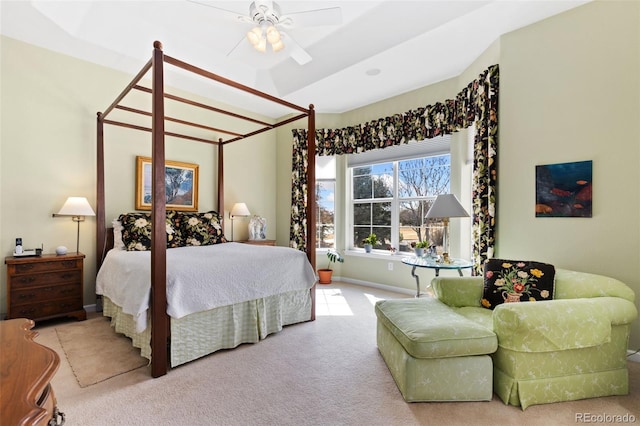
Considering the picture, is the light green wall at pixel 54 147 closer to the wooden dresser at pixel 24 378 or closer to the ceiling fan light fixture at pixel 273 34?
the ceiling fan light fixture at pixel 273 34

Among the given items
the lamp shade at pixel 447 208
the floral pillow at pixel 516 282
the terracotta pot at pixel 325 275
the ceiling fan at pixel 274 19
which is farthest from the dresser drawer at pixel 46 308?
the floral pillow at pixel 516 282

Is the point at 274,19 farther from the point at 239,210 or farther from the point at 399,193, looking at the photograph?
the point at 399,193

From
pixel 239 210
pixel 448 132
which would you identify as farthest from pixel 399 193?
pixel 239 210

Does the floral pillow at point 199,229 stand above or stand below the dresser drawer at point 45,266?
above

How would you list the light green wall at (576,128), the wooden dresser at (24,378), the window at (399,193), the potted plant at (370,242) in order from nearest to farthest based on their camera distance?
1. the wooden dresser at (24,378)
2. the light green wall at (576,128)
3. the window at (399,193)
4. the potted plant at (370,242)

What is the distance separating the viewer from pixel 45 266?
10.2ft

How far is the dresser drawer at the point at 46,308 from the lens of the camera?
2986mm

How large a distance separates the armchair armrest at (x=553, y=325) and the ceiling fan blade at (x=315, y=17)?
258 cm

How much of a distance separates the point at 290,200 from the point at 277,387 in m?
3.67

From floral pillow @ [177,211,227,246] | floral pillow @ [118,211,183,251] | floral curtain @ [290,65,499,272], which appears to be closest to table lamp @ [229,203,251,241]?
floral pillow @ [177,211,227,246]

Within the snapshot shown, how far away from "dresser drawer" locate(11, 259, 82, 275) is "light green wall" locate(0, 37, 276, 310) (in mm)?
364

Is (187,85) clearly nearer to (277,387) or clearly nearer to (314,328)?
(314,328)

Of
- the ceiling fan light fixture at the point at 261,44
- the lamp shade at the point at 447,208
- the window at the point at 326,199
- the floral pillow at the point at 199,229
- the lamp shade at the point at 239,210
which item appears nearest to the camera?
the ceiling fan light fixture at the point at 261,44

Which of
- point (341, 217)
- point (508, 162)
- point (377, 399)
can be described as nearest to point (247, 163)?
point (341, 217)
